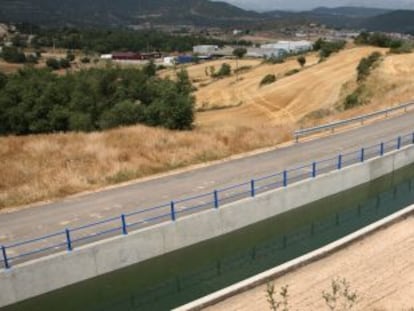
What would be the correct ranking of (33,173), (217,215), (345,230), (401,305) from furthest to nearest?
(33,173) < (345,230) < (217,215) < (401,305)

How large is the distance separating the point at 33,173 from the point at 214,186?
8.82 metres

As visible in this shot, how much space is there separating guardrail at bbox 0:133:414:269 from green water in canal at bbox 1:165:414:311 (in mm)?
1330

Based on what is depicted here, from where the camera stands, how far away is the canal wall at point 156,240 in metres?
15.5

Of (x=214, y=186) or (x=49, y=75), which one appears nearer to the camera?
(x=214, y=186)

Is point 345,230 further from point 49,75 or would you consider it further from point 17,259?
point 49,75

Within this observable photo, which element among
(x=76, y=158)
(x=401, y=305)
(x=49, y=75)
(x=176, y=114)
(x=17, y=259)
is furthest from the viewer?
(x=49, y=75)

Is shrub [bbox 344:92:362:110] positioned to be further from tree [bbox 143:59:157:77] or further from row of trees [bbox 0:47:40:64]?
row of trees [bbox 0:47:40:64]

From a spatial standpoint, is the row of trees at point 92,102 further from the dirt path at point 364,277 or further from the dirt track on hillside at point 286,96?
the dirt path at point 364,277

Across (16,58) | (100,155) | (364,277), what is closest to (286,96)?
(100,155)

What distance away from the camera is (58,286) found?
16.0 m

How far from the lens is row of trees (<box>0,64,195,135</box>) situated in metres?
38.0

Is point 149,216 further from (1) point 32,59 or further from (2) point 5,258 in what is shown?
(1) point 32,59

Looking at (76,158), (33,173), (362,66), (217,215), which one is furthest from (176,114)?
(362,66)

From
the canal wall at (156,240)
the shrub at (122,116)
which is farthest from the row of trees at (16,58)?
the canal wall at (156,240)
